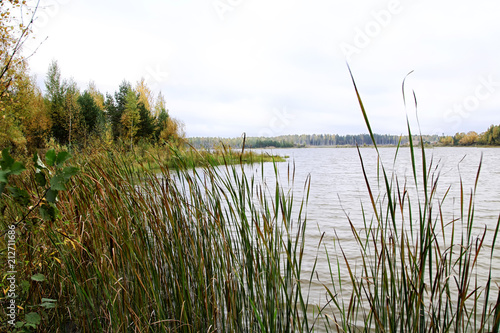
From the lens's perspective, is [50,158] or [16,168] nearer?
[16,168]

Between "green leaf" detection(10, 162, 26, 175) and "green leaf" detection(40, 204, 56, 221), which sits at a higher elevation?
"green leaf" detection(10, 162, 26, 175)

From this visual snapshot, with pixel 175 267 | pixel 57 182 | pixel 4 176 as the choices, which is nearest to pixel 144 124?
pixel 175 267

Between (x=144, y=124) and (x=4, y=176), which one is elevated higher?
(x=144, y=124)

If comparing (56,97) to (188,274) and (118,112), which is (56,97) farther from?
(188,274)

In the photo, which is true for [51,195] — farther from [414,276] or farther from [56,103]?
[56,103]

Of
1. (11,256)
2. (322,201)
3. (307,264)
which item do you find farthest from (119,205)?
(322,201)

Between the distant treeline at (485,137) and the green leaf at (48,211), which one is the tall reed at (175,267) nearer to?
the green leaf at (48,211)

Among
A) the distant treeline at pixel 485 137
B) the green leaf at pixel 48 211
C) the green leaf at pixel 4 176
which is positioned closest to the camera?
the green leaf at pixel 4 176

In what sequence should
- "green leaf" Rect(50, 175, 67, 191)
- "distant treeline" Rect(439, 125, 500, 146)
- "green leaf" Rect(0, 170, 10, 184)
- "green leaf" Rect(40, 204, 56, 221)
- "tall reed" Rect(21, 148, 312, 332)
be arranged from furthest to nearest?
"distant treeline" Rect(439, 125, 500, 146), "tall reed" Rect(21, 148, 312, 332), "green leaf" Rect(40, 204, 56, 221), "green leaf" Rect(50, 175, 67, 191), "green leaf" Rect(0, 170, 10, 184)

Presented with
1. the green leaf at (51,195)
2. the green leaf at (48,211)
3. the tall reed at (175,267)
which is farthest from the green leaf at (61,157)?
the tall reed at (175,267)

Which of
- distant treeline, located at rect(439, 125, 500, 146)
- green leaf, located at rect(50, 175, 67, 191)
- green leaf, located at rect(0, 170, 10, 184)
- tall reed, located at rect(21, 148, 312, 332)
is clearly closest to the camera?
green leaf, located at rect(0, 170, 10, 184)

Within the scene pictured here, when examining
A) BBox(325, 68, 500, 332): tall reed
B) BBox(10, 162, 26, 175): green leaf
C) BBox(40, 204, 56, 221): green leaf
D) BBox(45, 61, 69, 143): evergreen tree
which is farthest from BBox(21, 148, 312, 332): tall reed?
BBox(45, 61, 69, 143): evergreen tree

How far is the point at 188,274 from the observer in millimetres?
1924

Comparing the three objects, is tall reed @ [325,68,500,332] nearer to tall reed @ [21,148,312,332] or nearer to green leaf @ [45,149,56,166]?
tall reed @ [21,148,312,332]
